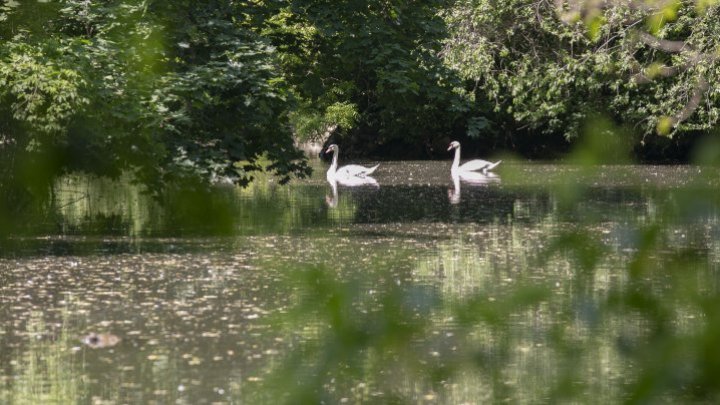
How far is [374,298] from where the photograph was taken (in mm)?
1540

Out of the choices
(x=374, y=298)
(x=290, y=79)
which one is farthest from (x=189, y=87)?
(x=374, y=298)

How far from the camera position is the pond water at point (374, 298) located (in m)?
1.42

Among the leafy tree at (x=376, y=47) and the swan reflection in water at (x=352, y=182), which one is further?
the swan reflection in water at (x=352, y=182)

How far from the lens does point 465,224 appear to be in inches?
711

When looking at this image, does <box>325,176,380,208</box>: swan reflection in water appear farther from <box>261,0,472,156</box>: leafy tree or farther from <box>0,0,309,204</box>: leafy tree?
<box>0,0,309,204</box>: leafy tree

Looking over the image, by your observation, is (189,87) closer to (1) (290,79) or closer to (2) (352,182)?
(1) (290,79)

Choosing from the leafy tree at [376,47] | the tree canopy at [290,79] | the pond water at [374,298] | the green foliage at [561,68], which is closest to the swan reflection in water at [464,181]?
the pond water at [374,298]

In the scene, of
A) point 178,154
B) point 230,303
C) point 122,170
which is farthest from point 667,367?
point 178,154

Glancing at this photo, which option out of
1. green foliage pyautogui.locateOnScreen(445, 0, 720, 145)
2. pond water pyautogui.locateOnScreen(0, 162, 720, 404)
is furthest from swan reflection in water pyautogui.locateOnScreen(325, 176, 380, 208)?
pond water pyautogui.locateOnScreen(0, 162, 720, 404)

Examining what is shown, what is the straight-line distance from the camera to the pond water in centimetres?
142

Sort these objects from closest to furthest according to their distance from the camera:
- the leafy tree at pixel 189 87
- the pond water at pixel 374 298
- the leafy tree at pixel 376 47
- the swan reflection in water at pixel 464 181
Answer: the pond water at pixel 374 298 < the leafy tree at pixel 189 87 < the leafy tree at pixel 376 47 < the swan reflection in water at pixel 464 181

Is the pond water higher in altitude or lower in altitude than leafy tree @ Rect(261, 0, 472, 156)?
lower

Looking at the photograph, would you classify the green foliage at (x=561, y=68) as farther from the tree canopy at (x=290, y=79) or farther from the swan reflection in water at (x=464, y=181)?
the swan reflection in water at (x=464, y=181)

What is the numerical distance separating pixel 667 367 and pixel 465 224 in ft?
54.9
